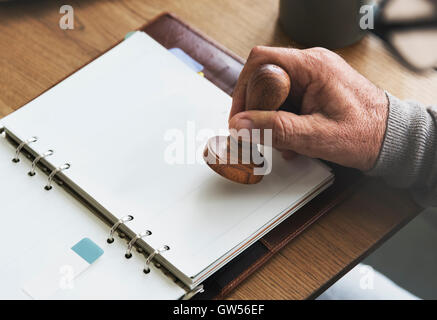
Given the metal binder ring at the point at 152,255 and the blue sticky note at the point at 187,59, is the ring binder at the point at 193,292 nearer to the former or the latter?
the metal binder ring at the point at 152,255

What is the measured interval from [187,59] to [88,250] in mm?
344

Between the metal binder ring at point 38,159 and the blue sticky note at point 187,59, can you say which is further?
the blue sticky note at point 187,59

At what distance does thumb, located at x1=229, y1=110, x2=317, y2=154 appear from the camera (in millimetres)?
706

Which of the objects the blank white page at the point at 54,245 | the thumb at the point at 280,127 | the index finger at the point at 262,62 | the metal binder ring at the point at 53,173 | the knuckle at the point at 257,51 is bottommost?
the blank white page at the point at 54,245

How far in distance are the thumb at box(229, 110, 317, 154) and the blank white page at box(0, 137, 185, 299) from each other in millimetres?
201

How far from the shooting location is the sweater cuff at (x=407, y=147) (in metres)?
0.75

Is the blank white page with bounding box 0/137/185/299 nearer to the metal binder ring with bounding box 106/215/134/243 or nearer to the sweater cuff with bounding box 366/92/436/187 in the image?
the metal binder ring with bounding box 106/215/134/243

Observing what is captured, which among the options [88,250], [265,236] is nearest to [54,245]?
[88,250]

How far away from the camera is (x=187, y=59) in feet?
2.91

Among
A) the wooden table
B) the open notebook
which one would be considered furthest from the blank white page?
the wooden table

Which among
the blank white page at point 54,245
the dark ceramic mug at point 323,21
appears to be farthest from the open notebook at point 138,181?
the dark ceramic mug at point 323,21

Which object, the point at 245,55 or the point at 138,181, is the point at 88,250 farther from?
the point at 245,55

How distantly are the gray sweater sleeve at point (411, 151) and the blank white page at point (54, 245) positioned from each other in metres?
0.31
